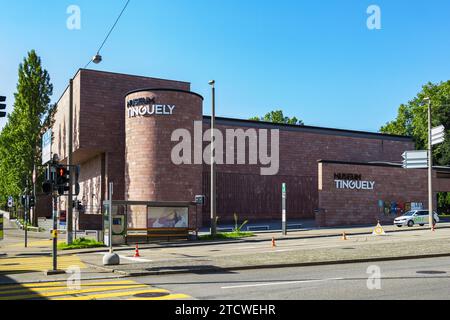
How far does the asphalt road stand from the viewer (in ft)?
33.9

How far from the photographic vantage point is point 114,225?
28016mm

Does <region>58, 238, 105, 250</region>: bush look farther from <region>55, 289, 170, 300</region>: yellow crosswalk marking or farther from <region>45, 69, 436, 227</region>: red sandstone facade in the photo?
<region>55, 289, 170, 300</region>: yellow crosswalk marking

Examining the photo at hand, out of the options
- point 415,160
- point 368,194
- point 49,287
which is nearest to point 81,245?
point 49,287

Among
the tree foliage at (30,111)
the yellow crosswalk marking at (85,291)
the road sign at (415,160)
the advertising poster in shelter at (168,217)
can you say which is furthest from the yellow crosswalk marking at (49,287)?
the tree foliage at (30,111)

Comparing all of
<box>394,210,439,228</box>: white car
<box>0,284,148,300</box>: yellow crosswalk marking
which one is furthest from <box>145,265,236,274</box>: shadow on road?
<box>394,210,439,228</box>: white car

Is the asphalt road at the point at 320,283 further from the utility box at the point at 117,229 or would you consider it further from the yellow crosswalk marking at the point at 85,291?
the utility box at the point at 117,229

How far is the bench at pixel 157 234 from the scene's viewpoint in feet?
94.6

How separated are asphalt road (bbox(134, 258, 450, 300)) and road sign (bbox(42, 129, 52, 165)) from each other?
37536 mm

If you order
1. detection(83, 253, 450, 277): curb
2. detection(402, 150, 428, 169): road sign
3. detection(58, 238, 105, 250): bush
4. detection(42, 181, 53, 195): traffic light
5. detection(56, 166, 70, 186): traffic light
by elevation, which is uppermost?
detection(402, 150, 428, 169): road sign

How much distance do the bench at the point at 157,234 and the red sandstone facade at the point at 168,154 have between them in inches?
408
